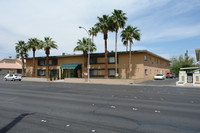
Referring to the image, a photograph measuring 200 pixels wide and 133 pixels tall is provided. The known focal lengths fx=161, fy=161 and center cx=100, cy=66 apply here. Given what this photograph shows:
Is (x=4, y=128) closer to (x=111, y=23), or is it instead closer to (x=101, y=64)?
(x=111, y=23)

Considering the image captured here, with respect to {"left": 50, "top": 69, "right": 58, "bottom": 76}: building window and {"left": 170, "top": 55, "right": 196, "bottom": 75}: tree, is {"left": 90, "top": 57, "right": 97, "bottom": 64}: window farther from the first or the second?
{"left": 170, "top": 55, "right": 196, "bottom": 75}: tree

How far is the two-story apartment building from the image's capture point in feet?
102

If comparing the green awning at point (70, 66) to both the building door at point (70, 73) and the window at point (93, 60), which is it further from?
the window at point (93, 60)

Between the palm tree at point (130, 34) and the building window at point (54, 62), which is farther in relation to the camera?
the building window at point (54, 62)

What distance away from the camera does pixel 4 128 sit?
5152mm

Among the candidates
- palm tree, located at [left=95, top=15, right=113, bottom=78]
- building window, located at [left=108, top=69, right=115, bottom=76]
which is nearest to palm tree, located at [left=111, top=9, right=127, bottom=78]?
palm tree, located at [left=95, top=15, right=113, bottom=78]

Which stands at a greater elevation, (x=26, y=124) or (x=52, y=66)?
(x=52, y=66)

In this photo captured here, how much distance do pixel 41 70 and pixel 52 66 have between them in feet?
13.6

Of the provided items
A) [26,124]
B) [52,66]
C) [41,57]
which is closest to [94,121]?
[26,124]

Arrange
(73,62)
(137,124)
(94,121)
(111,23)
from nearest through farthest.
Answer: (137,124) < (94,121) < (111,23) < (73,62)

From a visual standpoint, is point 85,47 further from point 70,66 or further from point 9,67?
point 9,67

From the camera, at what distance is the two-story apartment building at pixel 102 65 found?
31.1 metres

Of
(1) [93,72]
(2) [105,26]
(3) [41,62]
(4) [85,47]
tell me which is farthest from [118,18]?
(3) [41,62]

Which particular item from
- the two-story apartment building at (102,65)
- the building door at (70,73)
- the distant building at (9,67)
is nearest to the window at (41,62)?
the two-story apartment building at (102,65)
